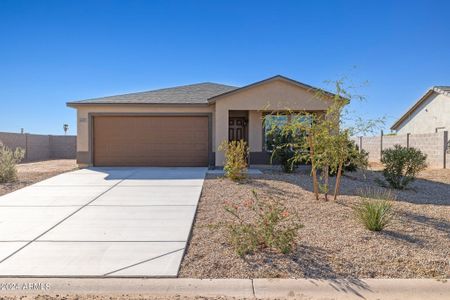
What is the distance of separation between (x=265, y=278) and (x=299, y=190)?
5266mm

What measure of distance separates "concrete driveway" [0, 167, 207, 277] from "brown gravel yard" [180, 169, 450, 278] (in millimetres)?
428

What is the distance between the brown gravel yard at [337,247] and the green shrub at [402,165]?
68.9 inches

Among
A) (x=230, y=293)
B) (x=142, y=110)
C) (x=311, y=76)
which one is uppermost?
(x=311, y=76)

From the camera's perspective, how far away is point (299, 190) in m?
8.94

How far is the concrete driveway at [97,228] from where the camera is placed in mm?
4289

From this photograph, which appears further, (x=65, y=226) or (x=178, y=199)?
(x=178, y=199)

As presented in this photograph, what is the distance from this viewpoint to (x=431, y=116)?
22984 mm

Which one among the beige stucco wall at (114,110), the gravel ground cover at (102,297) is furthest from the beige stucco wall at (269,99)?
the gravel ground cover at (102,297)

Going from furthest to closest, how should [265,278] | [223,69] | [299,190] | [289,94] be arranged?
1. [223,69]
2. [289,94]
3. [299,190]
4. [265,278]

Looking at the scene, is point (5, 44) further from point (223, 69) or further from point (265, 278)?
point (265, 278)

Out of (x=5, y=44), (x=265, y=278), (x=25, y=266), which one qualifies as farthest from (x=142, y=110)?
(x=265, y=278)

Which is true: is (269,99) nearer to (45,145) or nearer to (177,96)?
(177,96)

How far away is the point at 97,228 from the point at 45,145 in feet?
73.7

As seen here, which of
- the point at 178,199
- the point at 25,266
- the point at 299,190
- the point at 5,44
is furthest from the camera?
the point at 5,44
